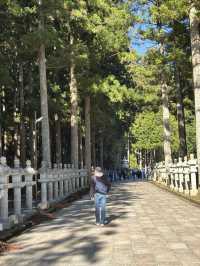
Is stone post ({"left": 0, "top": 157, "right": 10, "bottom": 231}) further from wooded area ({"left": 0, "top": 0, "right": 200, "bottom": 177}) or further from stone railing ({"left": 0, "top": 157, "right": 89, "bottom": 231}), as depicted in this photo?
wooded area ({"left": 0, "top": 0, "right": 200, "bottom": 177})

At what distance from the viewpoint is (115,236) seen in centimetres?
→ 1140

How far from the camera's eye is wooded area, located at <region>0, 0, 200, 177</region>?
2291cm

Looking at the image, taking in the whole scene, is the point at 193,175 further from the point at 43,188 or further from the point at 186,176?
the point at 43,188

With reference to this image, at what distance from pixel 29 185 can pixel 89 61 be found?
16.6 meters

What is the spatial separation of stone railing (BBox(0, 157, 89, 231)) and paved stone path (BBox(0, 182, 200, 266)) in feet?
2.71

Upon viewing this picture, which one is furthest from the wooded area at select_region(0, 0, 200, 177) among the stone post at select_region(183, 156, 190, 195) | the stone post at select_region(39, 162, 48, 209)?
the stone post at select_region(39, 162, 48, 209)

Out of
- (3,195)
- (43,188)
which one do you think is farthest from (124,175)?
(3,195)

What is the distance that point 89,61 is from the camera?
31906 millimetres

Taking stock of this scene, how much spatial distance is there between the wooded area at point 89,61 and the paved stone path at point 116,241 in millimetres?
7239

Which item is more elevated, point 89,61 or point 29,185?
Answer: point 89,61

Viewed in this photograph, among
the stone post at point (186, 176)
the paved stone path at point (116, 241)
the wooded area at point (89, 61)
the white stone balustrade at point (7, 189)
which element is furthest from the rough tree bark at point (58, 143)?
the white stone balustrade at point (7, 189)

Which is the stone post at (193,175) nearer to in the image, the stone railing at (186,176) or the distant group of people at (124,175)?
the stone railing at (186,176)

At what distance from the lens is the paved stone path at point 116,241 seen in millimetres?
8789

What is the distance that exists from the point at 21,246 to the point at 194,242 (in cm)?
333
